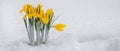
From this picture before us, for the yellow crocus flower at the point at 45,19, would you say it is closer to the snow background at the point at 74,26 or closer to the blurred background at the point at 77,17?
the snow background at the point at 74,26

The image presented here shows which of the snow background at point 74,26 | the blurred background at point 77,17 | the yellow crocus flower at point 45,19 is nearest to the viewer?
the yellow crocus flower at point 45,19

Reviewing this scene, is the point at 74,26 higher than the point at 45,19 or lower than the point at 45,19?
lower

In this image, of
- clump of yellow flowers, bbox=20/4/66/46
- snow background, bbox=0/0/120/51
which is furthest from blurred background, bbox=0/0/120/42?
clump of yellow flowers, bbox=20/4/66/46

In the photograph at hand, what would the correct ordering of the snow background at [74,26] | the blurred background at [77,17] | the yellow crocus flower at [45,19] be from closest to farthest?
the yellow crocus flower at [45,19]
the snow background at [74,26]
the blurred background at [77,17]

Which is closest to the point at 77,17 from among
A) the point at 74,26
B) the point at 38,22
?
the point at 74,26

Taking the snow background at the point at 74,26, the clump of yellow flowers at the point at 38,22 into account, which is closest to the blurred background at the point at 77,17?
the snow background at the point at 74,26

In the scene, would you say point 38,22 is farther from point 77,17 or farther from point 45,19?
point 77,17
